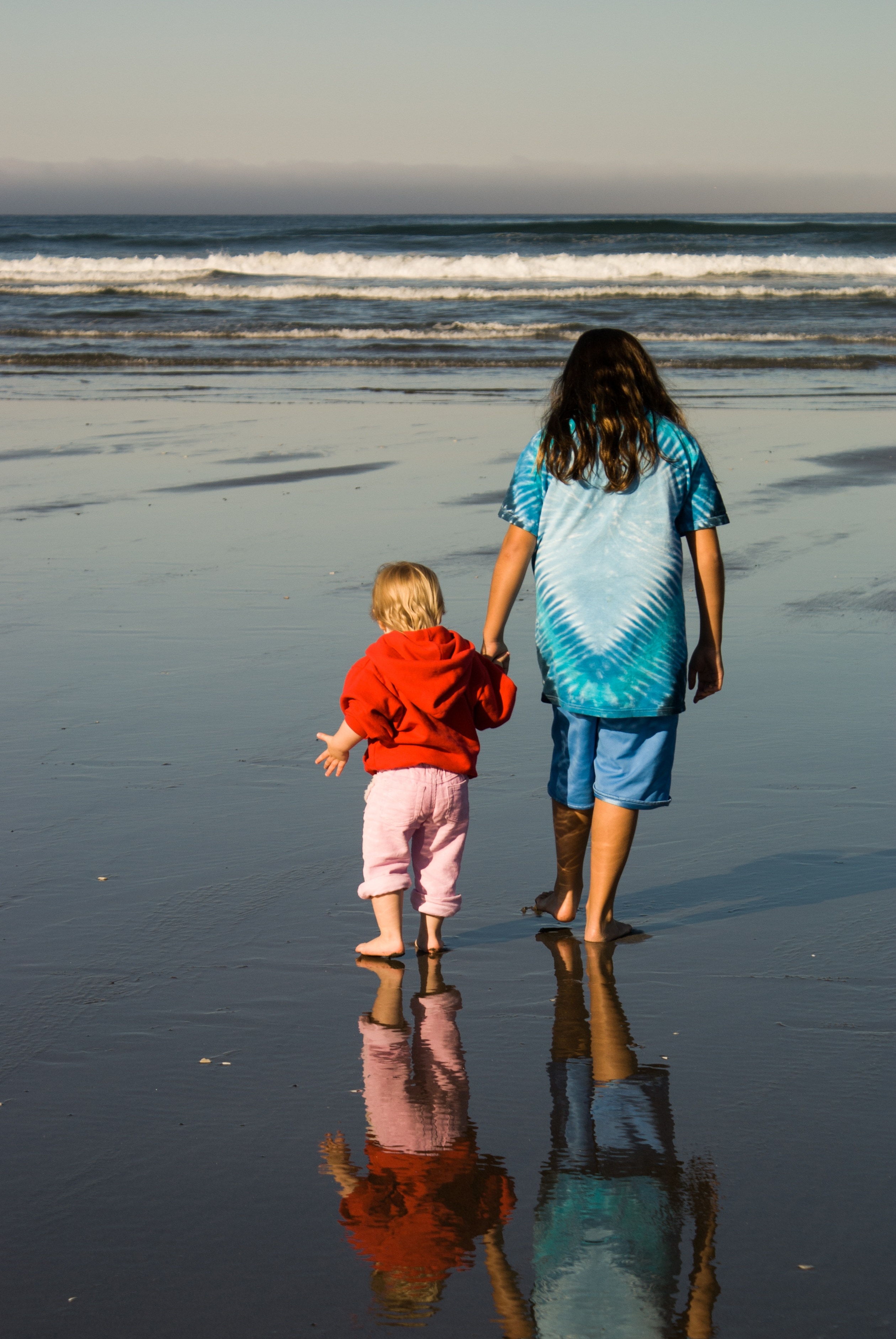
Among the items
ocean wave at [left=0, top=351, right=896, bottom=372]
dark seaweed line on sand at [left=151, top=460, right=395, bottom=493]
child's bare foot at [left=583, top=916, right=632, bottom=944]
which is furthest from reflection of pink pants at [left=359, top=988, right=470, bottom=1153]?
ocean wave at [left=0, top=351, right=896, bottom=372]

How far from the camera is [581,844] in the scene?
357 cm

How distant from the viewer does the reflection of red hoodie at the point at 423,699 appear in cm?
329

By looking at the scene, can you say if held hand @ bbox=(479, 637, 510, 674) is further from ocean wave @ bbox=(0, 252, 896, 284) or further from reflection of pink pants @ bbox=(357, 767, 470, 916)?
ocean wave @ bbox=(0, 252, 896, 284)

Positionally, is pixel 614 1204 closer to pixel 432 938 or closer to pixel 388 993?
pixel 388 993

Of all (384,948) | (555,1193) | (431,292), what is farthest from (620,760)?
(431,292)

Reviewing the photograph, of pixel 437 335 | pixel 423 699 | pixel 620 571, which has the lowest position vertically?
pixel 423 699

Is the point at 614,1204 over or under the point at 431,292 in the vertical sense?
under

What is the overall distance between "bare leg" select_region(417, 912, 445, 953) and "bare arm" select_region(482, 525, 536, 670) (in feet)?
2.21

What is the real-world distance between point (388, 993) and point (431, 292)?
29561 mm

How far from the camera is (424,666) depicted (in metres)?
3.28

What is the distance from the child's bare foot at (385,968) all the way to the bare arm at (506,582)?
0.81 metres

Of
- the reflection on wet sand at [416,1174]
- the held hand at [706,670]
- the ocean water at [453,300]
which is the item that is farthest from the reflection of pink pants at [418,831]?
the ocean water at [453,300]

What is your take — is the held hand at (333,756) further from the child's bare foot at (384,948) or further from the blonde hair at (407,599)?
the child's bare foot at (384,948)

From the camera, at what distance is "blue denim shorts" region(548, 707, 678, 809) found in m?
3.45
